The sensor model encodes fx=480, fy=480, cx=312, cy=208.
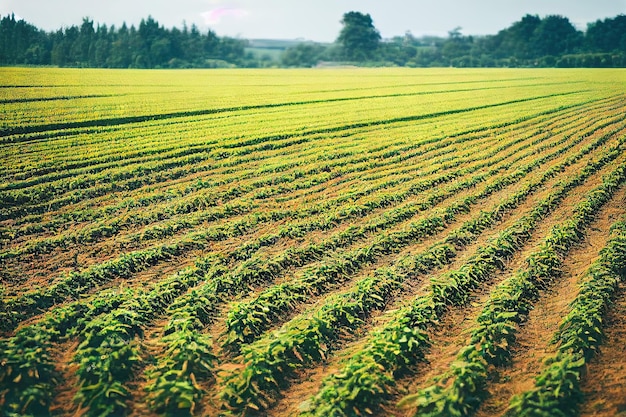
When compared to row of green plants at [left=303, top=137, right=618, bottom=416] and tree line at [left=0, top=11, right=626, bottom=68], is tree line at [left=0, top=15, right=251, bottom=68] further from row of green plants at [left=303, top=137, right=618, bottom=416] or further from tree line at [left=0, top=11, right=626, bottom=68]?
row of green plants at [left=303, top=137, right=618, bottom=416]

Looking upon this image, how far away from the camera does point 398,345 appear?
6.22 metres

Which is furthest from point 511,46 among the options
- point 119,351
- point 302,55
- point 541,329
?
point 119,351

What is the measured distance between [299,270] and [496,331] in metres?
3.59

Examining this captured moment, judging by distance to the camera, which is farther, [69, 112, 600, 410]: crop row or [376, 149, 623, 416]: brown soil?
[376, 149, 623, 416]: brown soil

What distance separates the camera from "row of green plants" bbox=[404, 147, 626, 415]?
543 centimetres

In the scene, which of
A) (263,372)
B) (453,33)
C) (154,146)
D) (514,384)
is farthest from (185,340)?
(453,33)

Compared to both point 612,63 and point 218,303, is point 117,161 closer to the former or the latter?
point 218,303

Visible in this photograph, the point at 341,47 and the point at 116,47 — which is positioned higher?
the point at 341,47

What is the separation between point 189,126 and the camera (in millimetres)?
21641

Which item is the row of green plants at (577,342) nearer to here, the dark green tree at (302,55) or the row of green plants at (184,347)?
the row of green plants at (184,347)

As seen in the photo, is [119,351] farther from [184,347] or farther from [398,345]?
[398,345]

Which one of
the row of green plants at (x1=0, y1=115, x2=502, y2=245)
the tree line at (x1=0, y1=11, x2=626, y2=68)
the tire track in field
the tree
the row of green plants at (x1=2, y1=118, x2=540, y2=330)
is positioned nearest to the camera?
the row of green plants at (x1=2, y1=118, x2=540, y2=330)

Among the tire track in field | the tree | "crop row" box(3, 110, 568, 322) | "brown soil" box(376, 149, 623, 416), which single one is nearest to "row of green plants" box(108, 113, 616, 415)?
"crop row" box(3, 110, 568, 322)

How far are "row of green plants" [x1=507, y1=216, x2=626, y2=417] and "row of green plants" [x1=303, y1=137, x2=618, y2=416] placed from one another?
4.62ft
